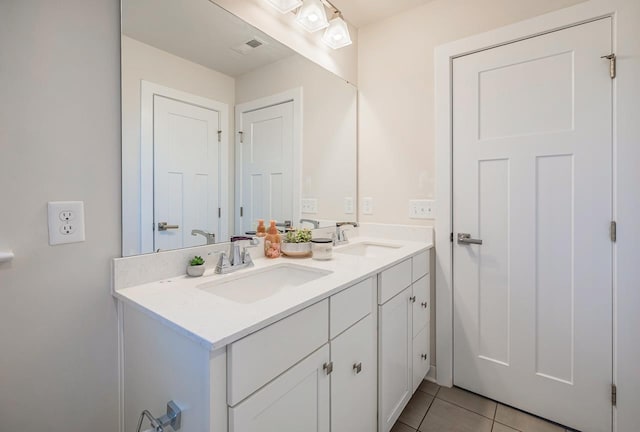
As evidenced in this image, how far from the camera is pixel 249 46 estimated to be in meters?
1.45

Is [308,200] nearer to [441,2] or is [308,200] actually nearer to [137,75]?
[137,75]

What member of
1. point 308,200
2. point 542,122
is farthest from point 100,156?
point 542,122

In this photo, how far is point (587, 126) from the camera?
4.69 ft

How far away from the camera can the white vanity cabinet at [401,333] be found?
4.34ft

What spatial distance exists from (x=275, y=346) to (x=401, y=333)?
90cm

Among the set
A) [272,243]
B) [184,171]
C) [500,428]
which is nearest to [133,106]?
[184,171]

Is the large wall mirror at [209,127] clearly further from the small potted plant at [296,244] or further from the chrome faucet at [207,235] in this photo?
the small potted plant at [296,244]

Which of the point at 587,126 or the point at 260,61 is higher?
the point at 260,61

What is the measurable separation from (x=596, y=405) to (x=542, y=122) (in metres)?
1.40

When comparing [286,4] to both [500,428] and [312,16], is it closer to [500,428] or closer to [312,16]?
[312,16]

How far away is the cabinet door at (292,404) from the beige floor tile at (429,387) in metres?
1.08

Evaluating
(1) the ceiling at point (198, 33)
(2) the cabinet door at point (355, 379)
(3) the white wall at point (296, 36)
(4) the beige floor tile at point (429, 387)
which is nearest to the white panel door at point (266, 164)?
(1) the ceiling at point (198, 33)

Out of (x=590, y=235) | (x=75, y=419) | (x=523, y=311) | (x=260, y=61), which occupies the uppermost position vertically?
(x=260, y=61)

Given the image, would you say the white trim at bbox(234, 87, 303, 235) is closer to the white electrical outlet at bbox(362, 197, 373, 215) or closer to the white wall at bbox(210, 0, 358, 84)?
the white wall at bbox(210, 0, 358, 84)
